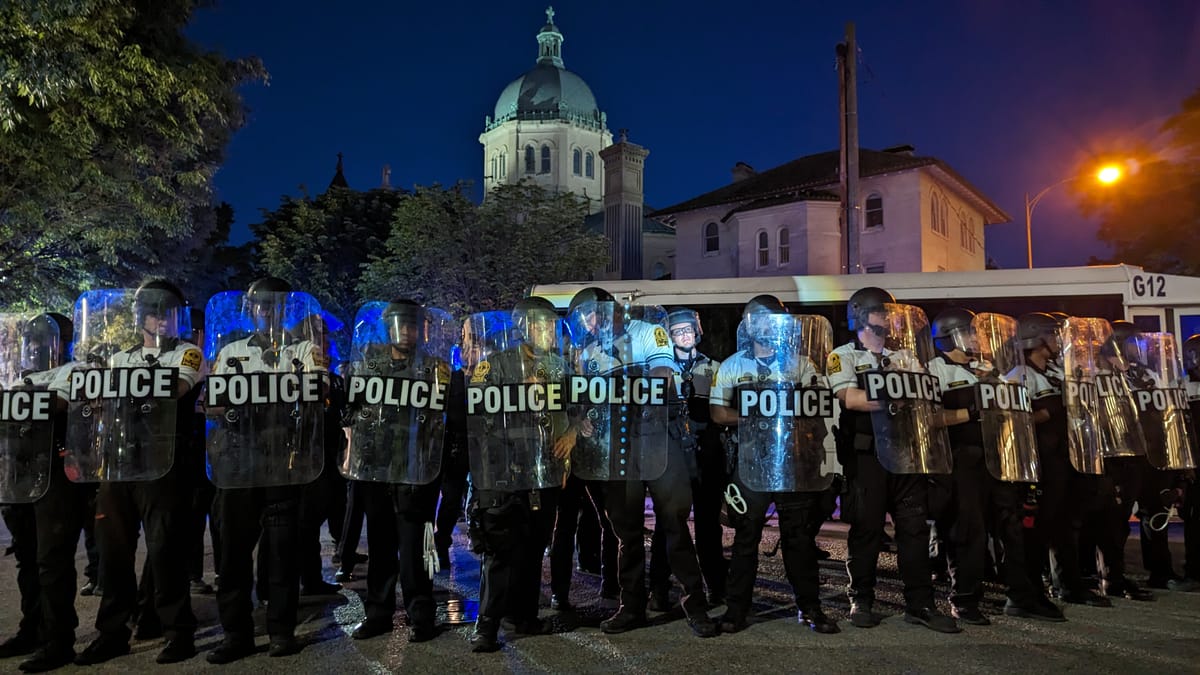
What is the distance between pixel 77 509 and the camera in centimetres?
517

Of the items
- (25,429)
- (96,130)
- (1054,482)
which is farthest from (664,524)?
(96,130)

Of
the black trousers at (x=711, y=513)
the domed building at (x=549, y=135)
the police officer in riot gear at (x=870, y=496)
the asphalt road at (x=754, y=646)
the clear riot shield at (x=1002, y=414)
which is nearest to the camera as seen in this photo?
the asphalt road at (x=754, y=646)

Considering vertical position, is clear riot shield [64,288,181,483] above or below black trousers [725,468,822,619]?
above

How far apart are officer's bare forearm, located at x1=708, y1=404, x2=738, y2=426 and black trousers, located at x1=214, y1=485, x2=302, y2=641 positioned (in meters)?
2.75

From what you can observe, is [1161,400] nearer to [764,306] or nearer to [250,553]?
[764,306]

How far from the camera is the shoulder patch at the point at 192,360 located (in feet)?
16.9

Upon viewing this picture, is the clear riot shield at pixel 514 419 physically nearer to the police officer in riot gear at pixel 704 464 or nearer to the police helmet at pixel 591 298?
the police helmet at pixel 591 298

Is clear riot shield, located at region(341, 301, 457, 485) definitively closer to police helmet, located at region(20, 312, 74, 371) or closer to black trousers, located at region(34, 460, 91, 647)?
black trousers, located at region(34, 460, 91, 647)

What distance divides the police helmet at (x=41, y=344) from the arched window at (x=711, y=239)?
3012 centimetres

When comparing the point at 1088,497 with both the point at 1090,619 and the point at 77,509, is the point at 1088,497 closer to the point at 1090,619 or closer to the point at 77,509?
the point at 1090,619

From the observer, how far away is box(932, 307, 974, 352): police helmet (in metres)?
6.07

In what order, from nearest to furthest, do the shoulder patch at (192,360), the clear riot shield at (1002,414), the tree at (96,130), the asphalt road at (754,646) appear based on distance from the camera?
the asphalt road at (754,646) → the shoulder patch at (192,360) → the clear riot shield at (1002,414) → the tree at (96,130)

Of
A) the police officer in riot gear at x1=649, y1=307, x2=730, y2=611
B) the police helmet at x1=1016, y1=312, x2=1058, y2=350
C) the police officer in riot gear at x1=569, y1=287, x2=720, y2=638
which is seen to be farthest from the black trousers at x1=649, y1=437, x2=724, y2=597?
the police helmet at x1=1016, y1=312, x2=1058, y2=350

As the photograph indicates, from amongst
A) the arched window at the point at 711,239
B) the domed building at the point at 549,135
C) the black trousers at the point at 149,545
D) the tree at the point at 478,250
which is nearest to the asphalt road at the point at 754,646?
the black trousers at the point at 149,545
